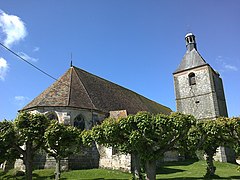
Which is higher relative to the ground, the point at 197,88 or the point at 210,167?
the point at 197,88

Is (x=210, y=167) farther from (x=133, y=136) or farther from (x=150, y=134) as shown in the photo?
(x=133, y=136)

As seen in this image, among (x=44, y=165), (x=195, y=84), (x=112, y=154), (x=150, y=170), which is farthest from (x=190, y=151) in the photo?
(x=195, y=84)

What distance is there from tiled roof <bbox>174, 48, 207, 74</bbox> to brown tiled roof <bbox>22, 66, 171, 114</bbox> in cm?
914

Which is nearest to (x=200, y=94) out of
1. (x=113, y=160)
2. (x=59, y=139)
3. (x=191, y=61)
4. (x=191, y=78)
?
(x=191, y=78)

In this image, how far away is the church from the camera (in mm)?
21141

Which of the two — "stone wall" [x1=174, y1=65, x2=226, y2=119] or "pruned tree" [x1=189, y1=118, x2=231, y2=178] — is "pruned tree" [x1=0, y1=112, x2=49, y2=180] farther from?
"stone wall" [x1=174, y1=65, x2=226, y2=119]

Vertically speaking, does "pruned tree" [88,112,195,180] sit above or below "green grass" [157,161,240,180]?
above

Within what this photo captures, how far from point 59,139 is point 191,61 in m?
25.1

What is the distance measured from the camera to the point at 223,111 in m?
32.8

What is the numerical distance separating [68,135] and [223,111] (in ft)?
80.6

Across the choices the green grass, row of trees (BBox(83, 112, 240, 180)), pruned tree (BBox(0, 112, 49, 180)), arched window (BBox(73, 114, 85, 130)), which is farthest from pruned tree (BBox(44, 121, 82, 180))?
the green grass

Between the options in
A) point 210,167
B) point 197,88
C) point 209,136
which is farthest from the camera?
point 197,88

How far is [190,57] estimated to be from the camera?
35.3 meters

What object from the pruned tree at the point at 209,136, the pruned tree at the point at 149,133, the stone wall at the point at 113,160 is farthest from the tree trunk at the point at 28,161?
the pruned tree at the point at 209,136
